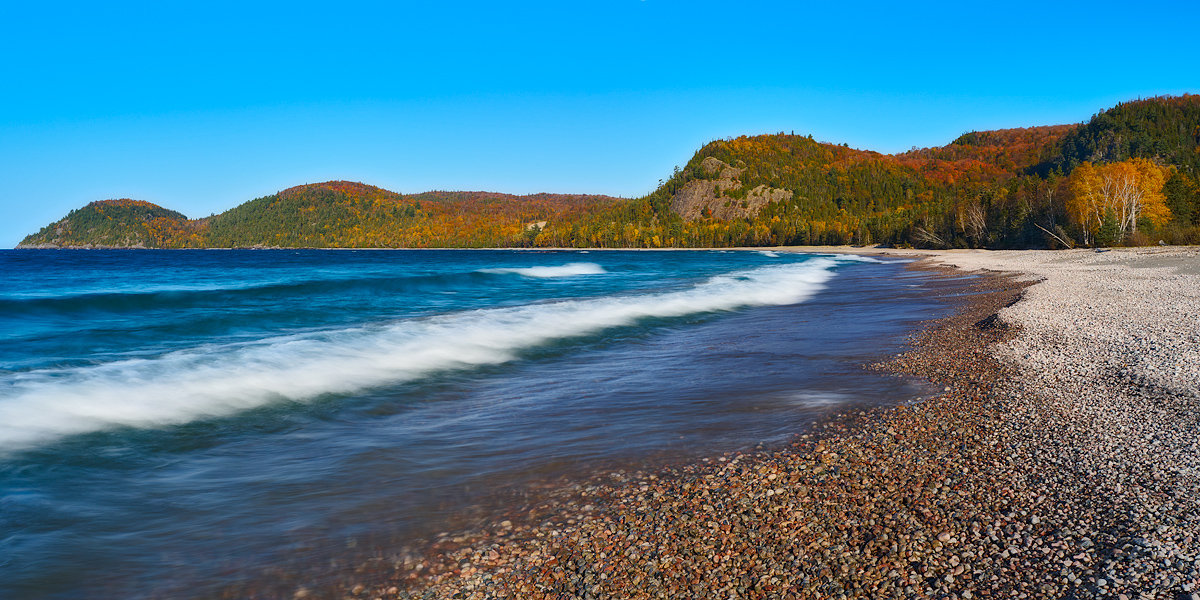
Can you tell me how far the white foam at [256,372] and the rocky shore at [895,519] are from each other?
5.98 meters

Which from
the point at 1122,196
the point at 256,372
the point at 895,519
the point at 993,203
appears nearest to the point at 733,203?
the point at 993,203

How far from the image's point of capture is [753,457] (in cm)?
516

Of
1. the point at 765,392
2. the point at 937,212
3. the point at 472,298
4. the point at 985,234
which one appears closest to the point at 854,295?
the point at 472,298

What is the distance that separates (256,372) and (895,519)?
30.9 ft

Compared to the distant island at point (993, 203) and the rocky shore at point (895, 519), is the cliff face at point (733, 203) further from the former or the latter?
the rocky shore at point (895, 519)

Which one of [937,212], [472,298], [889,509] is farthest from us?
[937,212]

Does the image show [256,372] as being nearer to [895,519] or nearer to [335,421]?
[335,421]

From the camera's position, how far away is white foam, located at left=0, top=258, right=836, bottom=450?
25.8 feet

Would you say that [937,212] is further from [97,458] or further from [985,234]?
[97,458]

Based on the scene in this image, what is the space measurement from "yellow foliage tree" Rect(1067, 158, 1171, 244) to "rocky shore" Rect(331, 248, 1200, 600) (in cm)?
5834

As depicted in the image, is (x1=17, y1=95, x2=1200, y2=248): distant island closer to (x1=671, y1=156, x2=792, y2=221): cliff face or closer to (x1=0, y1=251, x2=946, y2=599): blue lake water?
(x1=671, y1=156, x2=792, y2=221): cliff face

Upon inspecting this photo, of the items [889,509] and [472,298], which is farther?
[472,298]

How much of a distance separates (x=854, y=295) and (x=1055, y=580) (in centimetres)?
2003

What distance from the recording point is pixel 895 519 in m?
3.85
